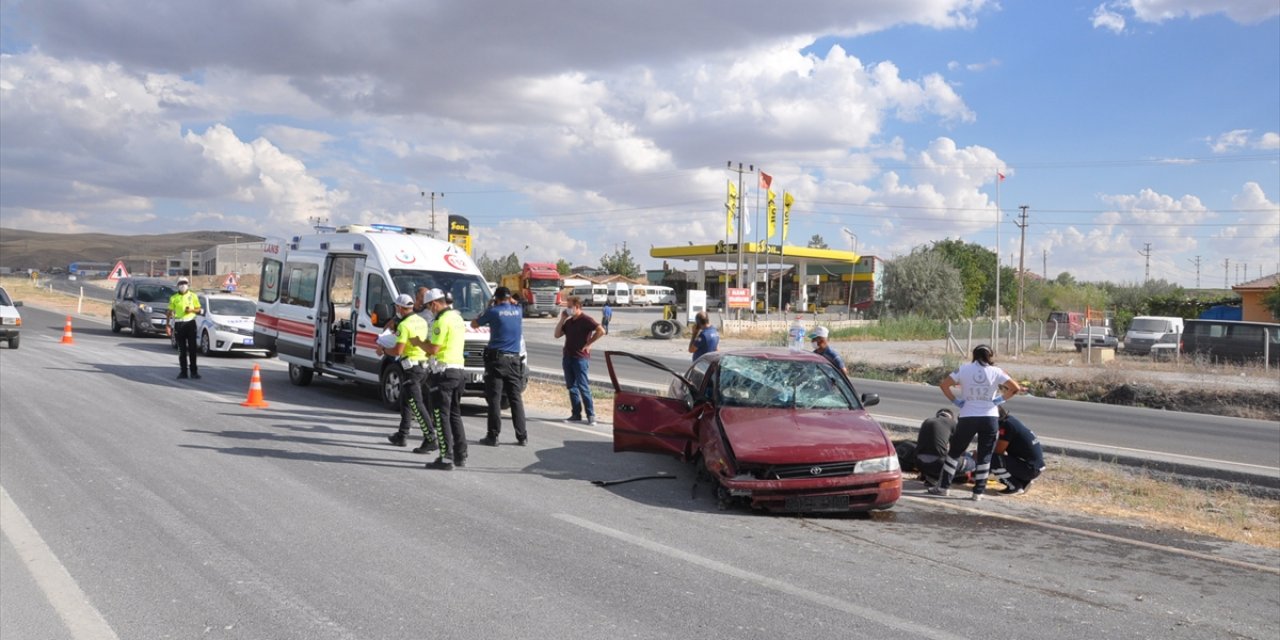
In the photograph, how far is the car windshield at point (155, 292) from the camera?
95.1 ft

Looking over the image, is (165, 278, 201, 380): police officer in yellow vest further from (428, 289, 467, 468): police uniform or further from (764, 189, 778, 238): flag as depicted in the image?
(764, 189, 778, 238): flag

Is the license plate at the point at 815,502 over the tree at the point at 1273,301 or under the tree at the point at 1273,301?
under

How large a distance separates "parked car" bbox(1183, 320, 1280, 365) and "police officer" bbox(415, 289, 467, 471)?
2920 cm

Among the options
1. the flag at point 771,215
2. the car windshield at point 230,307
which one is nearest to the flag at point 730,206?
the flag at point 771,215

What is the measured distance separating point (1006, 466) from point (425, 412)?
5.86 metres

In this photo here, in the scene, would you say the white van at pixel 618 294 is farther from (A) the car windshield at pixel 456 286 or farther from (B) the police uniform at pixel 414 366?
(B) the police uniform at pixel 414 366

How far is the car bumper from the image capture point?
7.82 metres

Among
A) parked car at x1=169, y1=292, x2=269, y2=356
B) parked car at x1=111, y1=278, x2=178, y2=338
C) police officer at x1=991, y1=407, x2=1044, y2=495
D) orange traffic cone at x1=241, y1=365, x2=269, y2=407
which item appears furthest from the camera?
parked car at x1=111, y1=278, x2=178, y2=338

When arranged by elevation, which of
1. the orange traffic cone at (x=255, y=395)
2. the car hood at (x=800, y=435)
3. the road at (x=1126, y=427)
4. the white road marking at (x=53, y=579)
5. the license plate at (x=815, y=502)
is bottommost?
the road at (x=1126, y=427)

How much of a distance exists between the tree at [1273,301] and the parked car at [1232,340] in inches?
991

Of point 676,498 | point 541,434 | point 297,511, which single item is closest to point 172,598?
point 297,511

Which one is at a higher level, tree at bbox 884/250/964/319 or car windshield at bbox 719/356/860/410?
tree at bbox 884/250/964/319

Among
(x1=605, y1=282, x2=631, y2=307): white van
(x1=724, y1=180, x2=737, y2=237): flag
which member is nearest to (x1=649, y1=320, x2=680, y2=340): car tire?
(x1=724, y1=180, x2=737, y2=237): flag

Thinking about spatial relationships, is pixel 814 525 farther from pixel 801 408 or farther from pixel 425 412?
pixel 425 412
